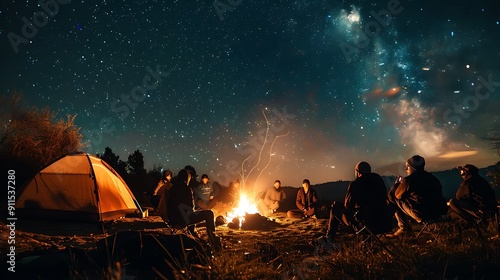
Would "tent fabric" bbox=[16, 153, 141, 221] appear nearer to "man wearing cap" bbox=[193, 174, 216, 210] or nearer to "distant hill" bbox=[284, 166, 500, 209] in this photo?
"man wearing cap" bbox=[193, 174, 216, 210]

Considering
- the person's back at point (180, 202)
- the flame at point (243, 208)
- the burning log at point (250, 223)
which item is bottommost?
the burning log at point (250, 223)

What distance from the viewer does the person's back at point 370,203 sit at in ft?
18.7

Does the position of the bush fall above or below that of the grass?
above

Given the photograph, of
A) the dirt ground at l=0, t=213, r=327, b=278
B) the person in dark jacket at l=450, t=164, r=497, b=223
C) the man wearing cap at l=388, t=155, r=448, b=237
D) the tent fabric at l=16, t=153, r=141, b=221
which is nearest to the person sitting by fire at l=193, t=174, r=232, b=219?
the dirt ground at l=0, t=213, r=327, b=278

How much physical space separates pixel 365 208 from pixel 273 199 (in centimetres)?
963

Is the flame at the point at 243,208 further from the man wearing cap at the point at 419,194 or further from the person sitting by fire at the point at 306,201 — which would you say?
the man wearing cap at the point at 419,194

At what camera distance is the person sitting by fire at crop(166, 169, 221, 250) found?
24.5ft

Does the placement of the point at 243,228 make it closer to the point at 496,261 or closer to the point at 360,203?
the point at 360,203

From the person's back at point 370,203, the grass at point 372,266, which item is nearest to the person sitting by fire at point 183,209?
the grass at point 372,266

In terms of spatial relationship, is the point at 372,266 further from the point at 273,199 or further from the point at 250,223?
the point at 273,199

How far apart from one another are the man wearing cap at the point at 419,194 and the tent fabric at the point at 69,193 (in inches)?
327

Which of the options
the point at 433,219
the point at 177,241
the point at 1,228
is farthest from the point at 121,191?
the point at 433,219

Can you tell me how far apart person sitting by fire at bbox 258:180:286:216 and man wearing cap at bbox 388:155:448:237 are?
8871mm

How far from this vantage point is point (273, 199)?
49.9 feet
